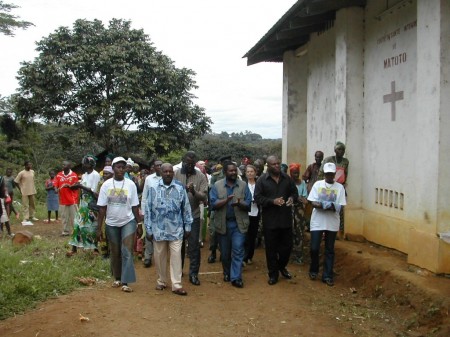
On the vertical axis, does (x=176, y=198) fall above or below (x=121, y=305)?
above

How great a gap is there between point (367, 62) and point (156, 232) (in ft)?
17.8

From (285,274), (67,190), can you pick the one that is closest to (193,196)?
(285,274)

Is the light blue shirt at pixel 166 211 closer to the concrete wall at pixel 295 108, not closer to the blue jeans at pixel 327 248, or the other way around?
the blue jeans at pixel 327 248

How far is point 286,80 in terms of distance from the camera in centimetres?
1526

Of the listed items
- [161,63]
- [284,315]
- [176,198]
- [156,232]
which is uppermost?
[161,63]

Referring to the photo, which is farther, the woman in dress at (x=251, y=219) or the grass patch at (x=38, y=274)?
the woman in dress at (x=251, y=219)

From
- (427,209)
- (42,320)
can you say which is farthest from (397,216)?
(42,320)

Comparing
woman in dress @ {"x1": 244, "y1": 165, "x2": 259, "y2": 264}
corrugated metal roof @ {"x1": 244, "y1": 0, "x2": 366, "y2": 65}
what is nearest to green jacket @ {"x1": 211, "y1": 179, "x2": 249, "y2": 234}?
woman in dress @ {"x1": 244, "y1": 165, "x2": 259, "y2": 264}

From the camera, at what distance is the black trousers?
7.92 m

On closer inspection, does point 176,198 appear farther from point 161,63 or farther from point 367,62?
point 161,63

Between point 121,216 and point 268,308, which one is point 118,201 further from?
point 268,308

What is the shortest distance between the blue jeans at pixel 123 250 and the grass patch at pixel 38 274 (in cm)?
69

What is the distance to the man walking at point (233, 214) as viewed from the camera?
790cm

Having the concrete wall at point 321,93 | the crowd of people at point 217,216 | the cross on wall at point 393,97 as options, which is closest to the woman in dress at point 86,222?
the crowd of people at point 217,216
